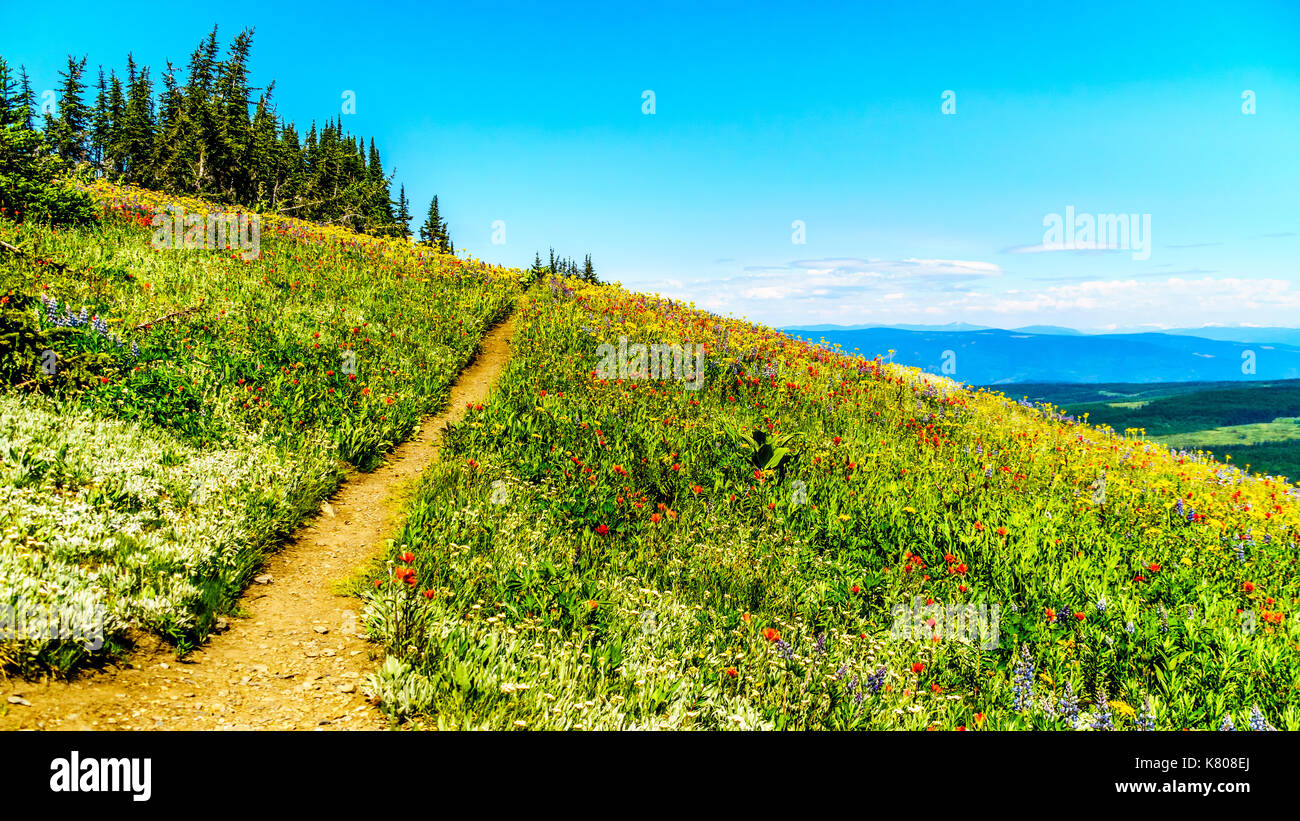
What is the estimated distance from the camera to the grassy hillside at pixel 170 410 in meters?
4.09

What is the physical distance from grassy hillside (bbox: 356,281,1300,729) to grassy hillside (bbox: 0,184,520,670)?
1.33m

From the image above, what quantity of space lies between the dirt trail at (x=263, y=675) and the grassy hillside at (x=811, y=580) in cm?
31

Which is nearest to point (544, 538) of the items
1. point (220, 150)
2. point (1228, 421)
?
point (220, 150)

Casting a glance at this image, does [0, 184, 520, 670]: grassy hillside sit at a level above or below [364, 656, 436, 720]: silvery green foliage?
above

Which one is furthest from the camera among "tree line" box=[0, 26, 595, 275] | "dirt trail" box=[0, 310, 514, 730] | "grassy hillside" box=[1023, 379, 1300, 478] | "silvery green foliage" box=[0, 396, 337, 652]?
"grassy hillside" box=[1023, 379, 1300, 478]

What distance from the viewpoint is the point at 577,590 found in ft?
16.5

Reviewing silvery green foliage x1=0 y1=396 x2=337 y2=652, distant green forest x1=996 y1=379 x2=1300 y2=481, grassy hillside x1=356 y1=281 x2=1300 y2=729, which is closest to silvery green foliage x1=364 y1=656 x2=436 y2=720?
grassy hillside x1=356 y1=281 x2=1300 y2=729

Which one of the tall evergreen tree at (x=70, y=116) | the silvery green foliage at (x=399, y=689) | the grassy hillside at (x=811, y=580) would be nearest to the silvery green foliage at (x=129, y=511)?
the grassy hillside at (x=811, y=580)

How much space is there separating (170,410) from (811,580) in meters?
7.64

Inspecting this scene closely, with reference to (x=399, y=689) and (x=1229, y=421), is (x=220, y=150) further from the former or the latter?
(x=1229, y=421)

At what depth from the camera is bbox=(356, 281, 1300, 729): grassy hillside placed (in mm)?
4055

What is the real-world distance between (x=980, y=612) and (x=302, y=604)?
5.87m

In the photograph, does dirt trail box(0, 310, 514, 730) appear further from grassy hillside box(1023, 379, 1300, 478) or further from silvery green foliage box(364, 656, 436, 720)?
grassy hillside box(1023, 379, 1300, 478)
